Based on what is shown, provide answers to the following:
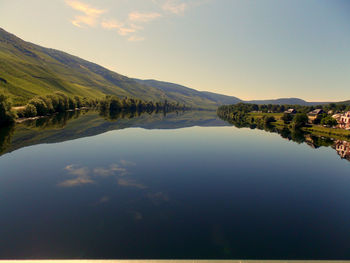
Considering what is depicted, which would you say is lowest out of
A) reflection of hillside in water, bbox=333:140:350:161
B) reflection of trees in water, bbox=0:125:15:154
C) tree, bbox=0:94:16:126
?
reflection of trees in water, bbox=0:125:15:154

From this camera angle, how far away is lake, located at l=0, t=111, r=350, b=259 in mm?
17156

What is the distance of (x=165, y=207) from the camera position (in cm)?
2419

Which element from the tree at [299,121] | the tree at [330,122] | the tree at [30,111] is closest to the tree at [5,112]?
the tree at [30,111]

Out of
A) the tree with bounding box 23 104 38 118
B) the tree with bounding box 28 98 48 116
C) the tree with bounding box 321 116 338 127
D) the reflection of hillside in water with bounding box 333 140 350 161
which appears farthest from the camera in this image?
the tree with bounding box 321 116 338 127

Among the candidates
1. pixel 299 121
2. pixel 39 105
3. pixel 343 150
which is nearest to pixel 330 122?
pixel 299 121

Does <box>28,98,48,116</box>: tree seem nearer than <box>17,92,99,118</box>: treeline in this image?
No

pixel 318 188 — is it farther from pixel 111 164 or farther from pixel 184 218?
pixel 111 164

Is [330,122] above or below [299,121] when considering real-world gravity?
above

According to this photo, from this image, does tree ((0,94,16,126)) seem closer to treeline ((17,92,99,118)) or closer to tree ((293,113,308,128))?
treeline ((17,92,99,118))

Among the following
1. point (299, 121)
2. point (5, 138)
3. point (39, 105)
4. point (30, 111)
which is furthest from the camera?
point (299, 121)

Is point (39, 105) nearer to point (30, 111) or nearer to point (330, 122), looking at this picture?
point (30, 111)

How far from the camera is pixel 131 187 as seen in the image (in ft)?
97.4

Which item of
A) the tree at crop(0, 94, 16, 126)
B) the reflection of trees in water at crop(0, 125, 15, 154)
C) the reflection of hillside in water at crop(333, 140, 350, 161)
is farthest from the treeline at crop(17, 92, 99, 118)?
the reflection of hillside in water at crop(333, 140, 350, 161)

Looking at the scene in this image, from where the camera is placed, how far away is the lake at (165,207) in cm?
1716
